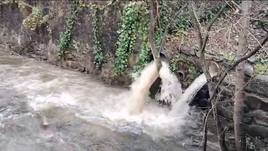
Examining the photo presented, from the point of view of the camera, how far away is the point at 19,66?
10.6 meters

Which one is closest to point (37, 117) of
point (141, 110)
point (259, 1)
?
point (141, 110)

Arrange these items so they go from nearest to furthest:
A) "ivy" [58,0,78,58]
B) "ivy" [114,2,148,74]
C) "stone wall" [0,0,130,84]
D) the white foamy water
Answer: the white foamy water
"ivy" [114,2,148,74]
"stone wall" [0,0,130,84]
"ivy" [58,0,78,58]

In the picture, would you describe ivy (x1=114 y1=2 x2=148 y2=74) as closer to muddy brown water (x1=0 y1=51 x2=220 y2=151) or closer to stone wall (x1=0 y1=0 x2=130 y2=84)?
stone wall (x1=0 y1=0 x2=130 y2=84)

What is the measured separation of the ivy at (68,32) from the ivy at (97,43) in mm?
675

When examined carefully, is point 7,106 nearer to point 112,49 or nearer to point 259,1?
point 112,49

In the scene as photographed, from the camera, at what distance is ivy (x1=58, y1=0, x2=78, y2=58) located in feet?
34.3

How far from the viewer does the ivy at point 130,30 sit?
9.31 m

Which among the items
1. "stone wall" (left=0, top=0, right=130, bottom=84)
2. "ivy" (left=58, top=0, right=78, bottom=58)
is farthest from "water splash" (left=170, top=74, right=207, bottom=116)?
"ivy" (left=58, top=0, right=78, bottom=58)

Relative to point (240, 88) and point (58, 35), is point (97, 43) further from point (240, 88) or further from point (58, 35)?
point (240, 88)

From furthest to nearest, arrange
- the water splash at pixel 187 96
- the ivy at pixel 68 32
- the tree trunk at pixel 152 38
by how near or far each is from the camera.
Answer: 1. the ivy at pixel 68 32
2. the tree trunk at pixel 152 38
3. the water splash at pixel 187 96

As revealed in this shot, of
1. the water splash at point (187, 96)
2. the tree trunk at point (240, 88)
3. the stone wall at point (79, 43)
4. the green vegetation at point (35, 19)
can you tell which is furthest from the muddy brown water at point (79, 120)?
the green vegetation at point (35, 19)

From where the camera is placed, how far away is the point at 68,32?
10.5 m

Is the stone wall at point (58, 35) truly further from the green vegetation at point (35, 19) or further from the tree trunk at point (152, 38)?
the tree trunk at point (152, 38)

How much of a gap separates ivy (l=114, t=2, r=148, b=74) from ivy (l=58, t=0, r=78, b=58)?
1608 millimetres
